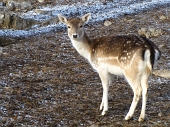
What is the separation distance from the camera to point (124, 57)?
19.9ft

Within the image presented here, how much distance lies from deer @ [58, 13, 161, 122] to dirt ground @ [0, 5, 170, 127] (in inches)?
16.6

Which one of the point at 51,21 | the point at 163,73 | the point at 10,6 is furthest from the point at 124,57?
the point at 10,6

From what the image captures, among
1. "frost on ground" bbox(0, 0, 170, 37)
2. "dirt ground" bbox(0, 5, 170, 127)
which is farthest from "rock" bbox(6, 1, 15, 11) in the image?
"dirt ground" bbox(0, 5, 170, 127)

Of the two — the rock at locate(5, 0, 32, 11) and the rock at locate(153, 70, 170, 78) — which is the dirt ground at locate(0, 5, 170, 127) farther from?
the rock at locate(5, 0, 32, 11)

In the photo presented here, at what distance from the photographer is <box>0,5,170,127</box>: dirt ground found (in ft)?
20.9

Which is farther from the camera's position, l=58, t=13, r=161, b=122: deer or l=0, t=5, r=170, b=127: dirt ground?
l=0, t=5, r=170, b=127: dirt ground

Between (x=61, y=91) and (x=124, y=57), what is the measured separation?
2.38 meters

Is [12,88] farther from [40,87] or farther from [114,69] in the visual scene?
[114,69]

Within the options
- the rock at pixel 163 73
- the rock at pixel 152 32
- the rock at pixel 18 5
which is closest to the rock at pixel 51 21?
the rock at pixel 18 5

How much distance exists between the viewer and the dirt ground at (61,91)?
20.9 ft

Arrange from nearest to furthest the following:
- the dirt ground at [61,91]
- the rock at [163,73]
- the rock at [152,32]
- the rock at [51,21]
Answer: the dirt ground at [61,91] → the rock at [163,73] → the rock at [152,32] → the rock at [51,21]

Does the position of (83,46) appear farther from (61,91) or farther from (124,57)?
(61,91)

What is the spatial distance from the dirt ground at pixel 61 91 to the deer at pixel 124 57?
1.38ft

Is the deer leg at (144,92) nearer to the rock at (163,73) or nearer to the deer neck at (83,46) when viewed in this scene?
the deer neck at (83,46)
